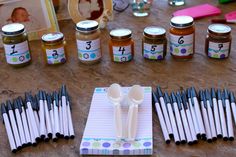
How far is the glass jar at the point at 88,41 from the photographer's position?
1058 millimetres

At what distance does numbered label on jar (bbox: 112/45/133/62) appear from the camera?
1079 mm

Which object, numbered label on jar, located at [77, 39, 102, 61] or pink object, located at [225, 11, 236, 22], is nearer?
numbered label on jar, located at [77, 39, 102, 61]

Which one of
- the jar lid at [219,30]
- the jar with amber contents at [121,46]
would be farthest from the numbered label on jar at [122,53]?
the jar lid at [219,30]

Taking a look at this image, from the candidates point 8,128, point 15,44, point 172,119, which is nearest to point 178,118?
point 172,119

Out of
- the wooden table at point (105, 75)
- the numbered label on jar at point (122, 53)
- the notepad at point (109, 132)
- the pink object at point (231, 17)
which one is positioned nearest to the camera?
the notepad at point (109, 132)

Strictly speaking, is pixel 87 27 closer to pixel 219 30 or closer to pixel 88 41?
pixel 88 41

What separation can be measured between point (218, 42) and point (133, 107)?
0.34m

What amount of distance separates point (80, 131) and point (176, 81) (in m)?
0.28

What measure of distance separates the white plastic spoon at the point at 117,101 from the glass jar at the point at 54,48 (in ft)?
0.76

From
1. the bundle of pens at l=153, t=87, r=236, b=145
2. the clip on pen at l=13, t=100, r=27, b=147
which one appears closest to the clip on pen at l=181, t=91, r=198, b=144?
the bundle of pens at l=153, t=87, r=236, b=145

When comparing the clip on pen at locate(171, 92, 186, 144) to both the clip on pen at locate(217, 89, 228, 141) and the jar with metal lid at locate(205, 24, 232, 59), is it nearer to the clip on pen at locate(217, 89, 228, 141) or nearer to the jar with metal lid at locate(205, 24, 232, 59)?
the clip on pen at locate(217, 89, 228, 141)

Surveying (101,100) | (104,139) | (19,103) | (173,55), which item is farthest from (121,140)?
(173,55)

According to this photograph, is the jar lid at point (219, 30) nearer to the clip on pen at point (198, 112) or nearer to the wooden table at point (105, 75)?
the wooden table at point (105, 75)

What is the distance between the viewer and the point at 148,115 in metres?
0.87
